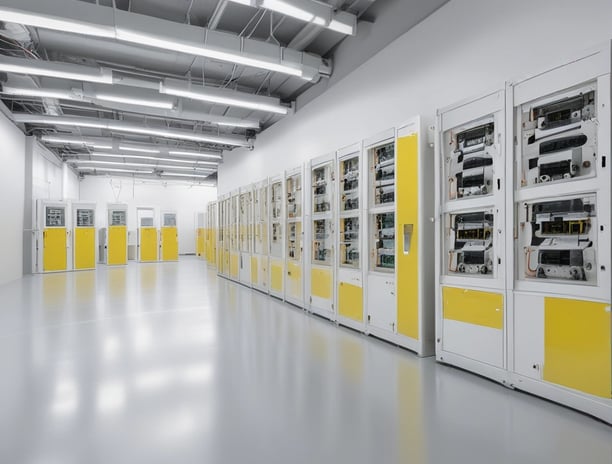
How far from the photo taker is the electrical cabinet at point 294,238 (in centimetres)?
688

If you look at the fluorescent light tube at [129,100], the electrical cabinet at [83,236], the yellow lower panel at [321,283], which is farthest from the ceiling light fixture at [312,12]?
the electrical cabinet at [83,236]

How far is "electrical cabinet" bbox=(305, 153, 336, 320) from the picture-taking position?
19.4 ft

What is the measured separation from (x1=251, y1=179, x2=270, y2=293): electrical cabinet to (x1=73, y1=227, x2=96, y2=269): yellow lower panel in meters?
8.09

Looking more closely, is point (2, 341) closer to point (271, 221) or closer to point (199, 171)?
point (271, 221)

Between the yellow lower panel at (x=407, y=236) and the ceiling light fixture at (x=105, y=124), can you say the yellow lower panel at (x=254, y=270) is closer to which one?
the ceiling light fixture at (x=105, y=124)

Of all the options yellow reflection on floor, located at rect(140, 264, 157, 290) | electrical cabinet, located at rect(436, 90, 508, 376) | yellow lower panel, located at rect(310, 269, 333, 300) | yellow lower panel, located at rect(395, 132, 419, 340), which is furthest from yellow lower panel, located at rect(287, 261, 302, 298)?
yellow reflection on floor, located at rect(140, 264, 157, 290)

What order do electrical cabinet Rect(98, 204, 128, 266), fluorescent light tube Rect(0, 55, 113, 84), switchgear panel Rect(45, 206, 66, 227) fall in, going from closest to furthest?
fluorescent light tube Rect(0, 55, 113, 84) < switchgear panel Rect(45, 206, 66, 227) < electrical cabinet Rect(98, 204, 128, 266)

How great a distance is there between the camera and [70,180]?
1673cm

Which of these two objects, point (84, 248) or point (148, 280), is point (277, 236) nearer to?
point (148, 280)

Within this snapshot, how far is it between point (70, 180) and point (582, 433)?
1933 centimetres

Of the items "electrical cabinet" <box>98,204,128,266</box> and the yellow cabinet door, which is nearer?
the yellow cabinet door

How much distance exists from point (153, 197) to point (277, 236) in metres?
14.4

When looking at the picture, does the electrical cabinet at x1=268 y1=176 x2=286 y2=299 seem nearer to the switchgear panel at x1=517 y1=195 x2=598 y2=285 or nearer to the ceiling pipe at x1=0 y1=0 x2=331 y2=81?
the ceiling pipe at x1=0 y1=0 x2=331 y2=81

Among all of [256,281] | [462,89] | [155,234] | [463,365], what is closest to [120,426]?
[463,365]
